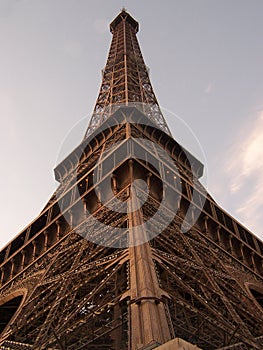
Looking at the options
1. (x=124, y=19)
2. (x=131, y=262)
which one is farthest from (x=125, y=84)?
(x=131, y=262)

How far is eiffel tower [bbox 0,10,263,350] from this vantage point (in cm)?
1193

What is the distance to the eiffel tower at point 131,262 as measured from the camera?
39.1 ft

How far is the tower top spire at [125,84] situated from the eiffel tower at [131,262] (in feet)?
13.8

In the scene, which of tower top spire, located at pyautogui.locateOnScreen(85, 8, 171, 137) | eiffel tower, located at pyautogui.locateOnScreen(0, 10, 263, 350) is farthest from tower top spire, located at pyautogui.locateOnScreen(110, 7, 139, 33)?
eiffel tower, located at pyautogui.locateOnScreen(0, 10, 263, 350)

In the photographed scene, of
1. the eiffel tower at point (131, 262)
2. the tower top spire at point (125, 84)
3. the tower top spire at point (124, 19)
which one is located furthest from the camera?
the tower top spire at point (124, 19)

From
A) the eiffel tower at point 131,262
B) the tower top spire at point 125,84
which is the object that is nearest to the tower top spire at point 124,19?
the tower top spire at point 125,84

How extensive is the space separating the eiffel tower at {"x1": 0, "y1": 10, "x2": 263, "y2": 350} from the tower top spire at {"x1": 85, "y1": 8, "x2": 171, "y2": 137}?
4208 millimetres

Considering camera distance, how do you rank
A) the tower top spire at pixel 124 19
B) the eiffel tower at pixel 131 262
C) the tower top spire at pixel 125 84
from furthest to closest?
the tower top spire at pixel 124 19 → the tower top spire at pixel 125 84 → the eiffel tower at pixel 131 262

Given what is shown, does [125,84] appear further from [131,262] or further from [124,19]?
[131,262]

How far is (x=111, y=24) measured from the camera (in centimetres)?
7175

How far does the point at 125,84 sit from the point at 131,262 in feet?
121

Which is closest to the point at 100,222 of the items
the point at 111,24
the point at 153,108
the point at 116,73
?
the point at 153,108

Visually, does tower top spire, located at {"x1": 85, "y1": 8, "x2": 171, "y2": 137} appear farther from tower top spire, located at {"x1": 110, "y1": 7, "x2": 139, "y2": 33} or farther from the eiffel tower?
the eiffel tower

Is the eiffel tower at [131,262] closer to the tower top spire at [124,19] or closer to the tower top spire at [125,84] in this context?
the tower top spire at [125,84]
